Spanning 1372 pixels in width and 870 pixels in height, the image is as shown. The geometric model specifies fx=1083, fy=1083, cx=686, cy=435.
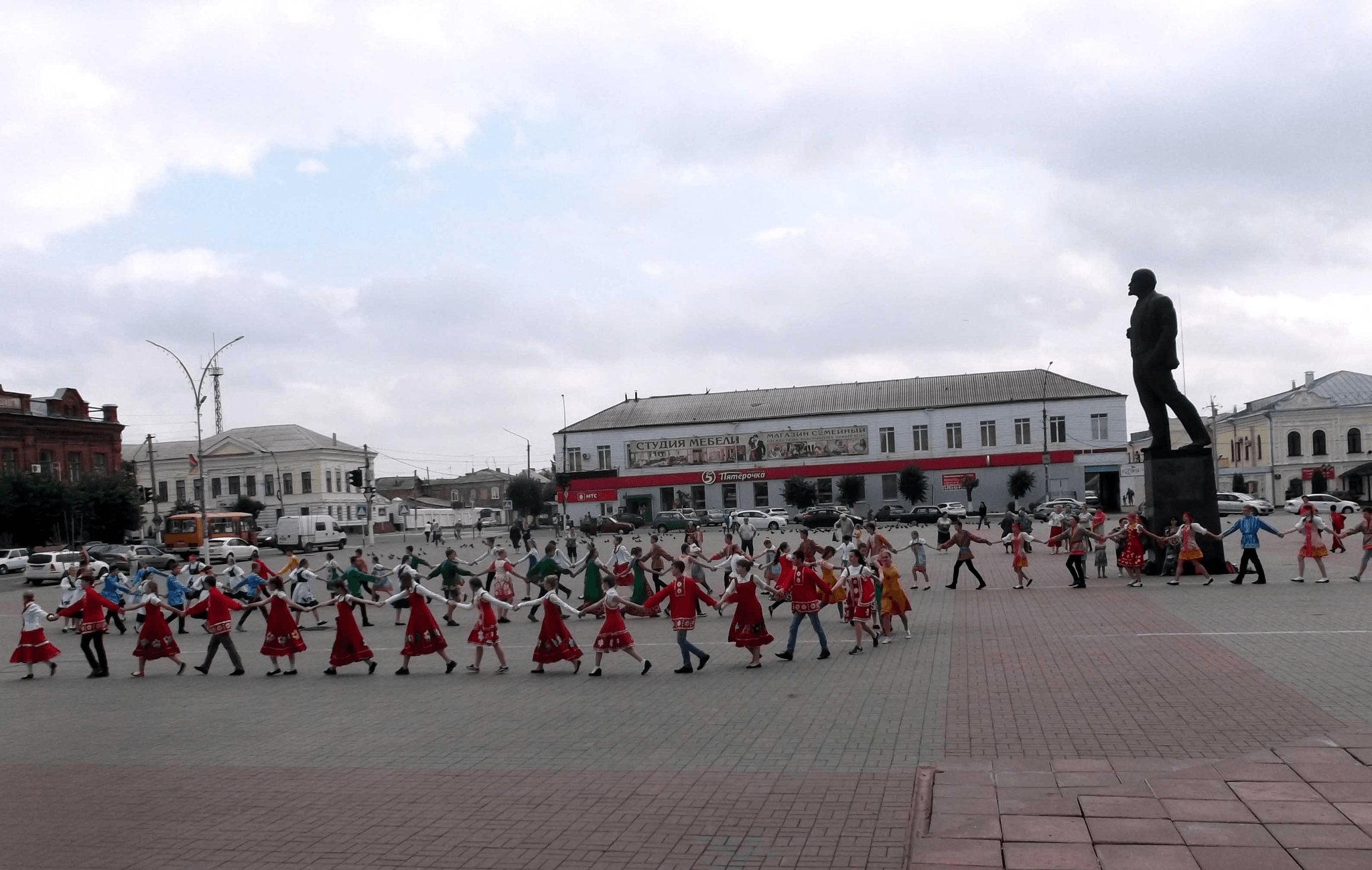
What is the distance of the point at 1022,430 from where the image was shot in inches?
2805

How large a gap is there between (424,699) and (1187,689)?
7.93 metres

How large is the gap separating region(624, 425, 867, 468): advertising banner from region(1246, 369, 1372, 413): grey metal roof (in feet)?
107

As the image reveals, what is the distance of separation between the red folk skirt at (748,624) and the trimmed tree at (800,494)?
2306 inches

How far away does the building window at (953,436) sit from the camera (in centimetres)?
7256

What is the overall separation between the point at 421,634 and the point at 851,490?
196 feet

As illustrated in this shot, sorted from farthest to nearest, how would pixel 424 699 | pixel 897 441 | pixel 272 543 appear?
1. pixel 897 441
2. pixel 272 543
3. pixel 424 699

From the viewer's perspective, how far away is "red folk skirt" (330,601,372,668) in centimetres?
1412

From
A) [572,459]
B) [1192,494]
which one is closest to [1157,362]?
[1192,494]

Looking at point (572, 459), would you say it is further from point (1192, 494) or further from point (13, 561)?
point (1192, 494)

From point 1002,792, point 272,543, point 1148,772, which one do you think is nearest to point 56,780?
point 1002,792

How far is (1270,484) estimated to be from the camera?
3034 inches

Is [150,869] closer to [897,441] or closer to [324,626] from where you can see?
[324,626]

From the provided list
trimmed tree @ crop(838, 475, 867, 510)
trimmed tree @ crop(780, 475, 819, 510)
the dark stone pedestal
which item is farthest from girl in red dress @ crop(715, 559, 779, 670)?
trimmed tree @ crop(838, 475, 867, 510)

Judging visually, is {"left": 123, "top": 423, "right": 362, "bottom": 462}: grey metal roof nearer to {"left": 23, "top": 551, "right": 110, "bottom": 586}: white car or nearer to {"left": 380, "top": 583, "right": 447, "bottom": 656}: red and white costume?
{"left": 23, "top": 551, "right": 110, "bottom": 586}: white car
